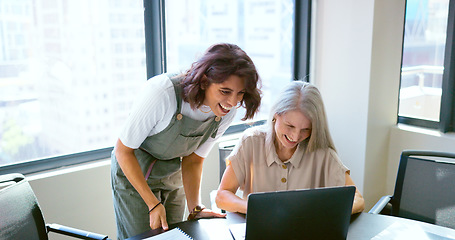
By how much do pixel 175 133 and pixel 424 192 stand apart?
1.12m

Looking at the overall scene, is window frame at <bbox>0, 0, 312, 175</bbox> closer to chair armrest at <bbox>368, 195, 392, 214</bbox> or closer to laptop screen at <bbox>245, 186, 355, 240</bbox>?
chair armrest at <bbox>368, 195, 392, 214</bbox>

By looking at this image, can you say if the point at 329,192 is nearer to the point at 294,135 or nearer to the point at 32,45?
the point at 294,135

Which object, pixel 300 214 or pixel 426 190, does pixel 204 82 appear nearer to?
pixel 300 214

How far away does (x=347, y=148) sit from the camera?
3.07 m

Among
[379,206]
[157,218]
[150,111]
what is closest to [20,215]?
[157,218]

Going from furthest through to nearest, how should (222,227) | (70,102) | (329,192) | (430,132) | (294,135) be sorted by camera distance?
(430,132), (70,102), (294,135), (222,227), (329,192)

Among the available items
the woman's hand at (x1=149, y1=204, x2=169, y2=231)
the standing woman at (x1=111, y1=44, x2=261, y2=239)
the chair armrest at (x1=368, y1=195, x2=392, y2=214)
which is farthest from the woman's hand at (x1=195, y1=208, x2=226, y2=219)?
the chair armrest at (x1=368, y1=195, x2=392, y2=214)

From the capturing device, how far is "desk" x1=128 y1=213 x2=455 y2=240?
4.76 ft

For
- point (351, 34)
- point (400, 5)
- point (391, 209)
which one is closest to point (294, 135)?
point (391, 209)

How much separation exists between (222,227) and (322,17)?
2060 millimetres

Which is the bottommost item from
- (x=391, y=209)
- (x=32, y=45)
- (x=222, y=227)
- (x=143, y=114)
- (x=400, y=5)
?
(x=391, y=209)

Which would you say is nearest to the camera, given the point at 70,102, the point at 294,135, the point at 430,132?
the point at 294,135

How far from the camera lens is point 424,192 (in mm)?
1919

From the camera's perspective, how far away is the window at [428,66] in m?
2.74
